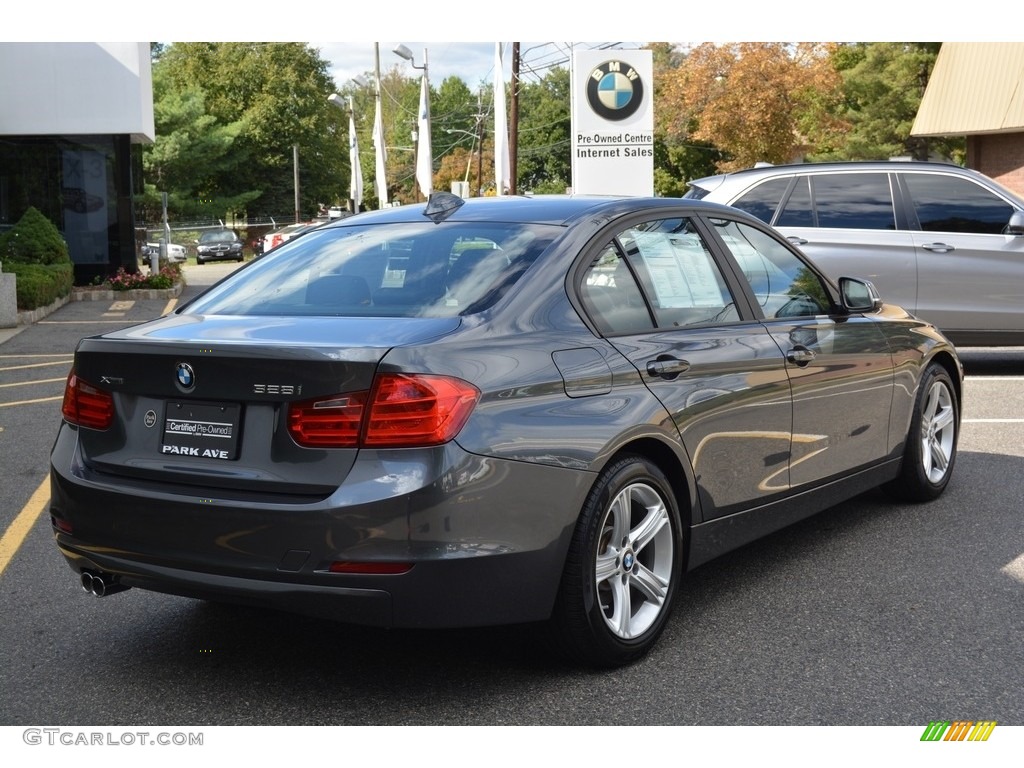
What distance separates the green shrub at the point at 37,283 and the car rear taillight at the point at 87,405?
50.4ft

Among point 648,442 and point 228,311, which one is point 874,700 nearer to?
point 648,442

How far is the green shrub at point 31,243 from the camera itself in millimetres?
21594

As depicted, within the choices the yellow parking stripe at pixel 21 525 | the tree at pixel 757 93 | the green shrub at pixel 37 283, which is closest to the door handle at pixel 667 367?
the yellow parking stripe at pixel 21 525

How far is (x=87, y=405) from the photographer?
410 cm

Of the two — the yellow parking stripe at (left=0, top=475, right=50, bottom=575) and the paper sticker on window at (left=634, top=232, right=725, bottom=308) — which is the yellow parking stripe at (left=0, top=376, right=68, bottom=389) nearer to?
the yellow parking stripe at (left=0, top=475, right=50, bottom=575)

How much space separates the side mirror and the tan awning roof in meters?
26.2

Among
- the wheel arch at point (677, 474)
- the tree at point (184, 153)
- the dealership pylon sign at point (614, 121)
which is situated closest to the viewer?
the wheel arch at point (677, 474)

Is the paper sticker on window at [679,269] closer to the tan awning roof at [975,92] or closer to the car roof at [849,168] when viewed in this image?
the car roof at [849,168]

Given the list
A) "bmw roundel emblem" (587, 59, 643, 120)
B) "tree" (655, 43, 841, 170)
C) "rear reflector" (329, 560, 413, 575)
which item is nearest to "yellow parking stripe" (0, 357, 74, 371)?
"bmw roundel emblem" (587, 59, 643, 120)

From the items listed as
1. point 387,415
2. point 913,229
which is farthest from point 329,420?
point 913,229

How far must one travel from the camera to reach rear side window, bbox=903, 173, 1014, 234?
11250 mm

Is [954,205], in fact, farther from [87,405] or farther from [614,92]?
[87,405]

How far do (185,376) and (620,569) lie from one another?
1.56m

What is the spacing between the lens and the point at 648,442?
168 inches
